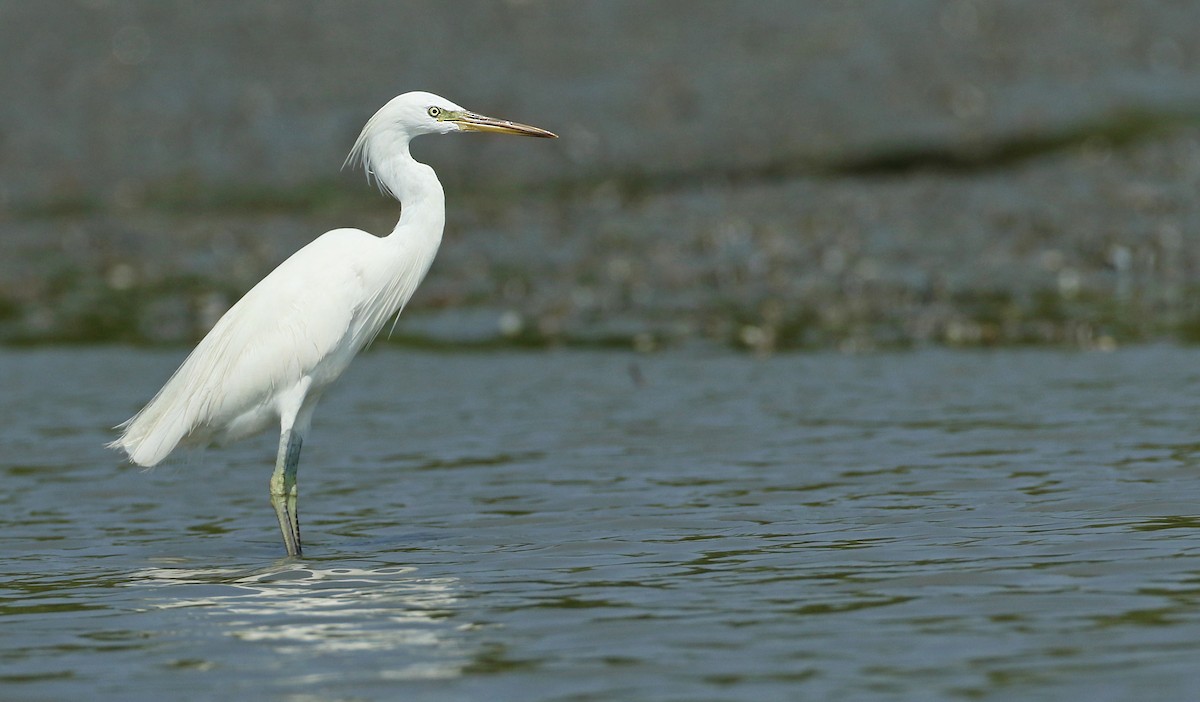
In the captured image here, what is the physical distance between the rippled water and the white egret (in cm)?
54

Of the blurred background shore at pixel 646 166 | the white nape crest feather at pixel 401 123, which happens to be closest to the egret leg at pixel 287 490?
the white nape crest feather at pixel 401 123

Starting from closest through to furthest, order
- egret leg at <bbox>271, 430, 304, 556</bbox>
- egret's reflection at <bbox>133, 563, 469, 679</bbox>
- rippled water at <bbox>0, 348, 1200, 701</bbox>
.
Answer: rippled water at <bbox>0, 348, 1200, 701</bbox>
egret's reflection at <bbox>133, 563, 469, 679</bbox>
egret leg at <bbox>271, 430, 304, 556</bbox>

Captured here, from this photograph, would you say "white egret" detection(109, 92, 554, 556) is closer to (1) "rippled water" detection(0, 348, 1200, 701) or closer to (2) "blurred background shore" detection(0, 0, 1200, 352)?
(1) "rippled water" detection(0, 348, 1200, 701)

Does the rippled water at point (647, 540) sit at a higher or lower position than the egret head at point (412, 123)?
lower

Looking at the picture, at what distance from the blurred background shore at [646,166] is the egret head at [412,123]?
561 cm

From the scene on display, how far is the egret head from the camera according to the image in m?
8.07

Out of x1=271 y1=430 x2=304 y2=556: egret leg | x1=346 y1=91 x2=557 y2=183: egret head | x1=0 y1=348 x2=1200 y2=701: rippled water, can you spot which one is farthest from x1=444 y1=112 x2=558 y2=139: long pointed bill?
x1=0 y1=348 x2=1200 y2=701: rippled water

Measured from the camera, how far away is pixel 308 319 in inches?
312

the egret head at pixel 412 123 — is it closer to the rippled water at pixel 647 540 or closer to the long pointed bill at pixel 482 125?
the long pointed bill at pixel 482 125

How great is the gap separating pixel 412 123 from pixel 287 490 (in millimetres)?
1823

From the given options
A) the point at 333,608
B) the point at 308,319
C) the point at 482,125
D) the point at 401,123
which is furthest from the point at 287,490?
the point at 482,125

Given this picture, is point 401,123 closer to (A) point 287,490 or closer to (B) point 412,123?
(B) point 412,123

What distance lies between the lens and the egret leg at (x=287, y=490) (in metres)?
7.74

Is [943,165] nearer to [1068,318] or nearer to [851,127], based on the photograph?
[851,127]
